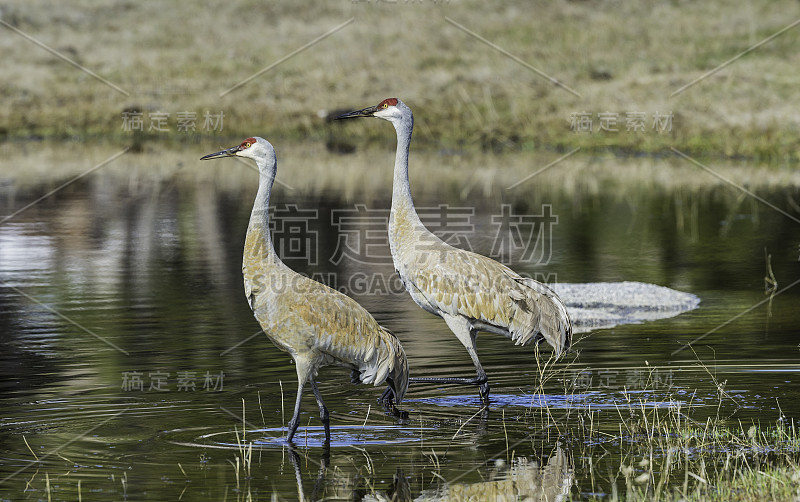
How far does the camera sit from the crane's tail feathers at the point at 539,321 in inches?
406

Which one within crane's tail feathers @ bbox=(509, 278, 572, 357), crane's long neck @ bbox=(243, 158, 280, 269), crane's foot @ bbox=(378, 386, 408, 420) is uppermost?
crane's long neck @ bbox=(243, 158, 280, 269)

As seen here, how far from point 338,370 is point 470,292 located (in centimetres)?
165

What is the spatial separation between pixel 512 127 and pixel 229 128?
7.88 metres

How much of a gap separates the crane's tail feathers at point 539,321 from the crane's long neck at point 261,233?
253 centimetres

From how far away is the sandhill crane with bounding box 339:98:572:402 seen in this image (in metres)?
10.3

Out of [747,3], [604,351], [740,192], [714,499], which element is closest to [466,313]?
[604,351]

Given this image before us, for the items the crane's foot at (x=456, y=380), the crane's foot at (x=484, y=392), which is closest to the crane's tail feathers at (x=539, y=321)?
the crane's foot at (x=456, y=380)

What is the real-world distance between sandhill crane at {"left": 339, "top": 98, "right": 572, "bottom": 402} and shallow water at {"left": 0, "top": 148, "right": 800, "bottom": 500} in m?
0.48

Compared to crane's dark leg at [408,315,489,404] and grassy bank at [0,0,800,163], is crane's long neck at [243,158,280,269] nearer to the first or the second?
crane's dark leg at [408,315,489,404]

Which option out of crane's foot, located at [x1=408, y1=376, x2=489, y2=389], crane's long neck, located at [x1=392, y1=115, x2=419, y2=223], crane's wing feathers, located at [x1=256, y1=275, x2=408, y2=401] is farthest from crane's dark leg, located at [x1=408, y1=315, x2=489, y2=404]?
crane's long neck, located at [x1=392, y1=115, x2=419, y2=223]

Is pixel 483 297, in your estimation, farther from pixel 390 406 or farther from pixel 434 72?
pixel 434 72

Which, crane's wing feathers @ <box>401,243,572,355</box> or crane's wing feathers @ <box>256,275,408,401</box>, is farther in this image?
crane's wing feathers @ <box>401,243,572,355</box>

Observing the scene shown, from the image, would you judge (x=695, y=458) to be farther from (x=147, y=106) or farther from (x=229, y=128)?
(x=147, y=106)

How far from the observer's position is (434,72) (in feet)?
122
